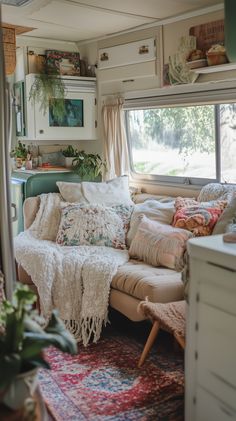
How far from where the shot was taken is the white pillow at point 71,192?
157 inches

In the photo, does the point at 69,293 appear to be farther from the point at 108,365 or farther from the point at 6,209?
the point at 6,209

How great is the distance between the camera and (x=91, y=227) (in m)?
3.61

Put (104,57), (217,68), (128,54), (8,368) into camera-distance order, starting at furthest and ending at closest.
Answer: (104,57)
(128,54)
(217,68)
(8,368)

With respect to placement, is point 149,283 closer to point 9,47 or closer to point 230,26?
point 230,26

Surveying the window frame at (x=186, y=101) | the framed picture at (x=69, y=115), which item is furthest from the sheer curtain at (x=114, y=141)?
the framed picture at (x=69, y=115)

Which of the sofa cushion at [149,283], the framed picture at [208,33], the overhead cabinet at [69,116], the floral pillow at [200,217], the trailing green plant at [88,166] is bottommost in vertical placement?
the sofa cushion at [149,283]

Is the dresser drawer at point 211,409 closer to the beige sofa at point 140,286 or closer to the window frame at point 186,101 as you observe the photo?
the beige sofa at point 140,286

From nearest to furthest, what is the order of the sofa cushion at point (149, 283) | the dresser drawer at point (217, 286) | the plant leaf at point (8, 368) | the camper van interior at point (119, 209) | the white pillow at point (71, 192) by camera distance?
the plant leaf at point (8, 368), the dresser drawer at point (217, 286), the camper van interior at point (119, 209), the sofa cushion at point (149, 283), the white pillow at point (71, 192)

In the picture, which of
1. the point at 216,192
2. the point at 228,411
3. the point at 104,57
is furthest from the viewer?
the point at 104,57

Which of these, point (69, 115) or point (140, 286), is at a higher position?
point (69, 115)

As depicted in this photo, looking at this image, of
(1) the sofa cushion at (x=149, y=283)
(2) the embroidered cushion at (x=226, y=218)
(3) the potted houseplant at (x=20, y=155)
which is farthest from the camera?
(3) the potted houseplant at (x=20, y=155)

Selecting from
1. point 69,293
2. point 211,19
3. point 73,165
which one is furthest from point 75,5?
point 69,293

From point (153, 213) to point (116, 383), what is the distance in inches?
55.1

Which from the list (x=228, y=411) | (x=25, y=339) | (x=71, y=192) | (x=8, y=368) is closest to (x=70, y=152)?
(x=71, y=192)
